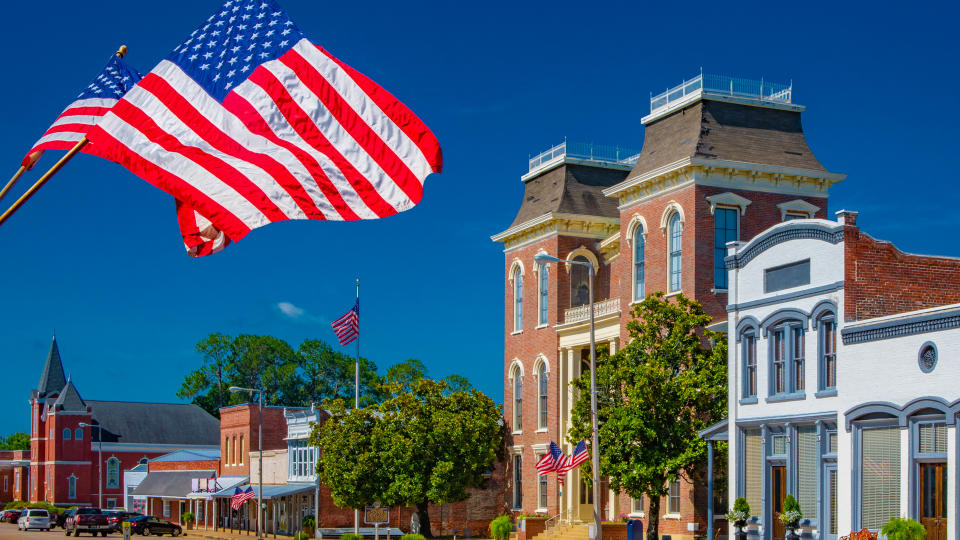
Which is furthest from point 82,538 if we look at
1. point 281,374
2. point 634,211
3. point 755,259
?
point 281,374

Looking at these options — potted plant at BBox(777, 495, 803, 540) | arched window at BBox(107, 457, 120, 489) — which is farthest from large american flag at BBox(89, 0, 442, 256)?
arched window at BBox(107, 457, 120, 489)

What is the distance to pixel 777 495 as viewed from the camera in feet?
112

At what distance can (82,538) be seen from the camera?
68125mm

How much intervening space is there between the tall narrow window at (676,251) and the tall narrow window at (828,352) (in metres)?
12.4

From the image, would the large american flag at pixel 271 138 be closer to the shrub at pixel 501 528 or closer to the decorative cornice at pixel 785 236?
the decorative cornice at pixel 785 236

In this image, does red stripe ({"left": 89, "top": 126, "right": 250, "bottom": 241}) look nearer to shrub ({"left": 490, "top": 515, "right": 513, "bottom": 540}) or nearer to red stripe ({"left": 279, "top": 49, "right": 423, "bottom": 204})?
red stripe ({"left": 279, "top": 49, "right": 423, "bottom": 204})

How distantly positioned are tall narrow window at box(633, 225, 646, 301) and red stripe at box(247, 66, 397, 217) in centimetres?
3553

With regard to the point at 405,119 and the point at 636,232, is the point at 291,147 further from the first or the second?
the point at 636,232

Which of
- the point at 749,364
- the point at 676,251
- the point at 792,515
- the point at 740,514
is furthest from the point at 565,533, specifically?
the point at 792,515

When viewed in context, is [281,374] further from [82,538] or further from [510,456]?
[510,456]

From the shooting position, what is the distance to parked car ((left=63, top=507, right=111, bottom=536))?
6969 cm

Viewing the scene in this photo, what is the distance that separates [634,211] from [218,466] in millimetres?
46576

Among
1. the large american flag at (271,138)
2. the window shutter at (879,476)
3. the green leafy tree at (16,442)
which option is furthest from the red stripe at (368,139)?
the green leafy tree at (16,442)

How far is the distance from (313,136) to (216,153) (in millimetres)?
968
